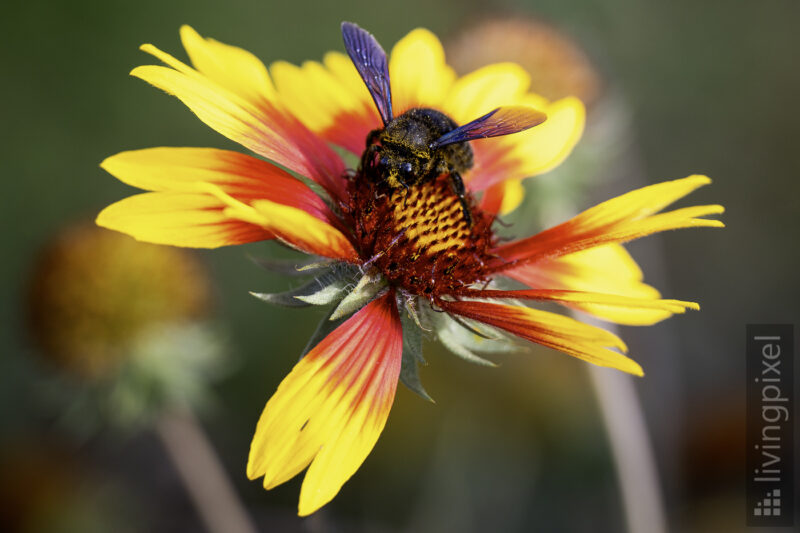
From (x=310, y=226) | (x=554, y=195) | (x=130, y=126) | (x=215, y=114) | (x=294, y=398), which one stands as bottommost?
(x=294, y=398)

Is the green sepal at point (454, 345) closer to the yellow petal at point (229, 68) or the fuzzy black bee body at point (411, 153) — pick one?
the fuzzy black bee body at point (411, 153)

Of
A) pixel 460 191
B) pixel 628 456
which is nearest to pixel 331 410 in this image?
pixel 460 191

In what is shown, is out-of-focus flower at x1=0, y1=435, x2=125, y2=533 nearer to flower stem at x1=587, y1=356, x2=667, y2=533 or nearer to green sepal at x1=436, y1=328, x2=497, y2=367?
flower stem at x1=587, y1=356, x2=667, y2=533

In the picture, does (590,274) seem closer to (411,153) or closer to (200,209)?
(411,153)

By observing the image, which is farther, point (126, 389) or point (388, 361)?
point (126, 389)

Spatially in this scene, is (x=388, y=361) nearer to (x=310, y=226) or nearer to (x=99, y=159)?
(x=310, y=226)

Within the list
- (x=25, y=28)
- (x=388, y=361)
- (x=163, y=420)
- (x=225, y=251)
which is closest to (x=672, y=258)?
(x=225, y=251)

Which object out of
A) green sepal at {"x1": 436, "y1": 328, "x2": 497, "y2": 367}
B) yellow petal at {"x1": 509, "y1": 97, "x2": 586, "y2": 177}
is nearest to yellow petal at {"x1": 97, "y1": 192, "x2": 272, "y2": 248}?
green sepal at {"x1": 436, "y1": 328, "x2": 497, "y2": 367}
